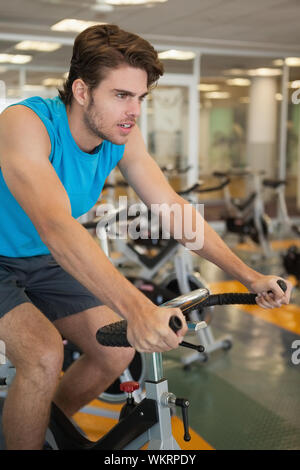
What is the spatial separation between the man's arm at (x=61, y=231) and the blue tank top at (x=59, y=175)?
0.24ft

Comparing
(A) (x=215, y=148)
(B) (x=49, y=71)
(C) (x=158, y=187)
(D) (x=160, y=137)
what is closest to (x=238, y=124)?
(A) (x=215, y=148)

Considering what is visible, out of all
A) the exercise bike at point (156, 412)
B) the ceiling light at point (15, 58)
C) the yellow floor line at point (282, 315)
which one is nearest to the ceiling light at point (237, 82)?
the ceiling light at point (15, 58)

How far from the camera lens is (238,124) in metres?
12.1

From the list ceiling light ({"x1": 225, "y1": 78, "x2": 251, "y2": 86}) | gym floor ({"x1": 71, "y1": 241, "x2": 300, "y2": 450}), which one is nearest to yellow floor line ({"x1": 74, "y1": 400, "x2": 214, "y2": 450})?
gym floor ({"x1": 71, "y1": 241, "x2": 300, "y2": 450})

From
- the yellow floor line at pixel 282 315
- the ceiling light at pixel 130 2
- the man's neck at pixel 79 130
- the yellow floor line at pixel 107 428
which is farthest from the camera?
the ceiling light at pixel 130 2

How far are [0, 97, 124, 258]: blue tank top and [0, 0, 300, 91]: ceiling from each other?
3.91m

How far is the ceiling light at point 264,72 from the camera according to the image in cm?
922

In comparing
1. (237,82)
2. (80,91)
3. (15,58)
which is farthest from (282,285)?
(237,82)

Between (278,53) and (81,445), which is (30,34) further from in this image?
(81,445)

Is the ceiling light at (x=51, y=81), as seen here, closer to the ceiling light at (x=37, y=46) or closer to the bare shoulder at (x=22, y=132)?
the ceiling light at (x=37, y=46)

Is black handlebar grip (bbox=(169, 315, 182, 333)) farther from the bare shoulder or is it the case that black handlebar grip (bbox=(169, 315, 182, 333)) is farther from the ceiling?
the ceiling

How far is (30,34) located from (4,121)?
5.61 metres

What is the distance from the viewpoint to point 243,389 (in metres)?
2.79

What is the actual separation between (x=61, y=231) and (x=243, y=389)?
2.03 metres
